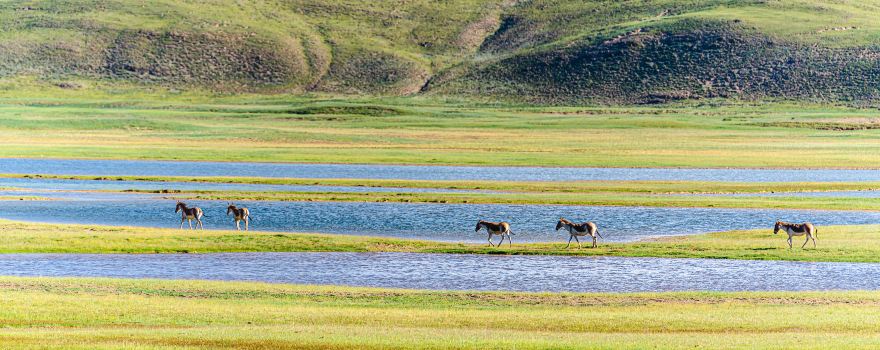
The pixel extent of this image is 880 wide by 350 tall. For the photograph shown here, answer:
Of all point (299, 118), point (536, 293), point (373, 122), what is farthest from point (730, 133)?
point (536, 293)

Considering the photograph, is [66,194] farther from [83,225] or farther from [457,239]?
Answer: [457,239]

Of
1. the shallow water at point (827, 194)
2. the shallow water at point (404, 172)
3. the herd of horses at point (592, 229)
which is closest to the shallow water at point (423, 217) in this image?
the herd of horses at point (592, 229)

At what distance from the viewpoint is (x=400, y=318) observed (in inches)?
941

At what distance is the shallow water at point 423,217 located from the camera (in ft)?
145

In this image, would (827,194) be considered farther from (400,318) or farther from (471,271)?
(400,318)

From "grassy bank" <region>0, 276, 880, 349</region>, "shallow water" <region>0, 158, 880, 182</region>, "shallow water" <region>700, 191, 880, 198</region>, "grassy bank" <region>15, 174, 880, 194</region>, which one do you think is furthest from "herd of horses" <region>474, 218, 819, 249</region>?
"shallow water" <region>0, 158, 880, 182</region>

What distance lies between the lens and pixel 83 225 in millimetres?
43000

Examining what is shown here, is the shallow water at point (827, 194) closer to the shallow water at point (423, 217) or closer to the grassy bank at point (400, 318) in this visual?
the shallow water at point (423, 217)

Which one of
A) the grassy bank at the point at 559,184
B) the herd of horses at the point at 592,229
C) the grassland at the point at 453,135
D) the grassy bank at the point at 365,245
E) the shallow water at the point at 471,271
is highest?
the grassland at the point at 453,135

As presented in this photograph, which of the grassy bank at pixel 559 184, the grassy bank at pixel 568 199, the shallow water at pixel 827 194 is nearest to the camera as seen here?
the grassy bank at pixel 568 199

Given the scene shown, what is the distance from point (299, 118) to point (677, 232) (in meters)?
104

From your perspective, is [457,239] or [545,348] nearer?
[545,348]

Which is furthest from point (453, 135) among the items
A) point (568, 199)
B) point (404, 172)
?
point (568, 199)

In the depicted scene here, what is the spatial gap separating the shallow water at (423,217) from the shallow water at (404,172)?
1736 cm
